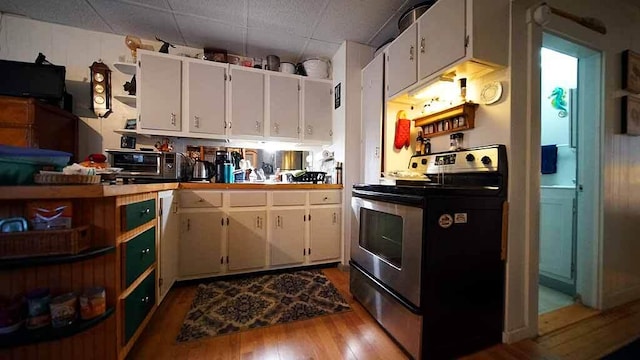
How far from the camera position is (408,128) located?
2.04m

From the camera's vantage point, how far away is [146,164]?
1958 mm

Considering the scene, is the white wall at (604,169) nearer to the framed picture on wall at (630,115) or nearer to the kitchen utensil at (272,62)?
the framed picture on wall at (630,115)

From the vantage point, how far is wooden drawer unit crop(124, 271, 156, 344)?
106 cm

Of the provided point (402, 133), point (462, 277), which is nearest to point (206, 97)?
point (402, 133)

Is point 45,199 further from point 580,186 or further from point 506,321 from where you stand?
point 580,186

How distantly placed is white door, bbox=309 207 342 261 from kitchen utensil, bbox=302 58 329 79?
1604mm

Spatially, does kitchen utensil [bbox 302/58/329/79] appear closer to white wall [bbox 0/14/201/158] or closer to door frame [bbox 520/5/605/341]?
white wall [bbox 0/14/201/158]

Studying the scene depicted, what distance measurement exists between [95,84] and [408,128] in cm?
299

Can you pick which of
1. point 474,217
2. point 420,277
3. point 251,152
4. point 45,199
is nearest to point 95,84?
point 251,152

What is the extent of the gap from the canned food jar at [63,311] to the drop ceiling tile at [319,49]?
267 centimetres

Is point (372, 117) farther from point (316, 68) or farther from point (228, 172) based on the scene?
point (228, 172)

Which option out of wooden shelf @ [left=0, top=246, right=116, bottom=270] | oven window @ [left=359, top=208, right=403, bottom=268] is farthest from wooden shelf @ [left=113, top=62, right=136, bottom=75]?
oven window @ [left=359, top=208, right=403, bottom=268]

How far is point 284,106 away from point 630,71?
9.50 ft

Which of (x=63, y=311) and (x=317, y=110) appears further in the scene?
(x=317, y=110)
